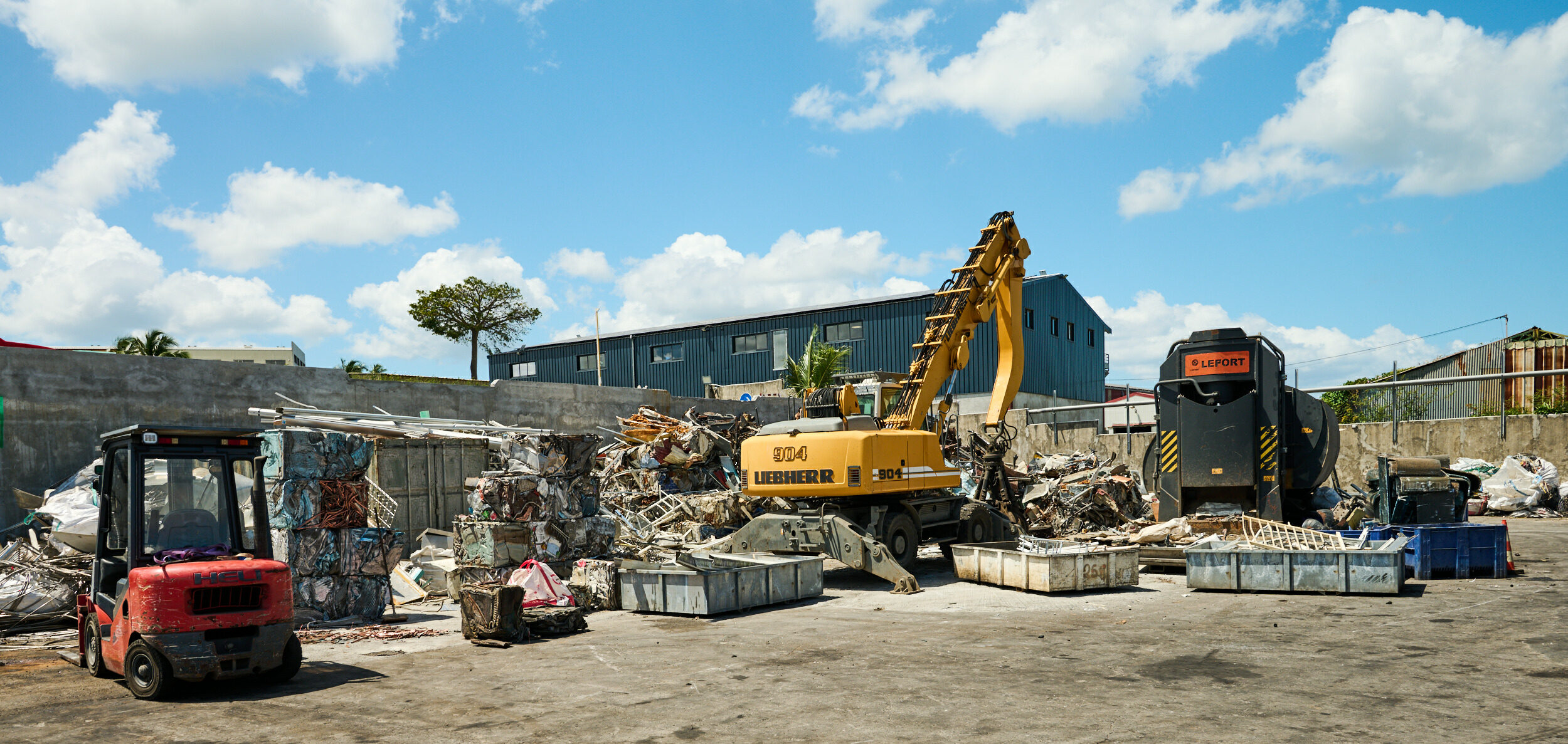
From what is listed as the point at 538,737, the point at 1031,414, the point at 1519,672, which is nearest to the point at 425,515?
the point at 538,737

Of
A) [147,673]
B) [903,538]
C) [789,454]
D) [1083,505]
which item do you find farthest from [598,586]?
[1083,505]

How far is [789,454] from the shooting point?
14.5 meters

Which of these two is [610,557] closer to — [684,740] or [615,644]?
[615,644]

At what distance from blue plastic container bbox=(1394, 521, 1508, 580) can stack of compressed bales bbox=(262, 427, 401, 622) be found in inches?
508

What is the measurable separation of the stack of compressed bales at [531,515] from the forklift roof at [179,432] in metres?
4.57

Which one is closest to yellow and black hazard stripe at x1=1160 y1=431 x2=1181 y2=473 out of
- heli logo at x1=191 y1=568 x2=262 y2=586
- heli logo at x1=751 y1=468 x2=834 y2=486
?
heli logo at x1=751 y1=468 x2=834 y2=486

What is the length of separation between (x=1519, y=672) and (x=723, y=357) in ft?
122

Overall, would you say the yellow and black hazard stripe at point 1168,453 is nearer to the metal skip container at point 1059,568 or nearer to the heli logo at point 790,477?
the metal skip container at point 1059,568

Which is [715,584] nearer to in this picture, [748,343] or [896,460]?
[896,460]

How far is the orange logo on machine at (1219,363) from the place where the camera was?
1602cm

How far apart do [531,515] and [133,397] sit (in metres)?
7.41

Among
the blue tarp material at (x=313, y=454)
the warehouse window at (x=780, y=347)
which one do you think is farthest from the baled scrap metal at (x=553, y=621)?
the warehouse window at (x=780, y=347)

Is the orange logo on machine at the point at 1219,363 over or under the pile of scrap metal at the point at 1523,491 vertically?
over

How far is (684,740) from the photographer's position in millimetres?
6508
